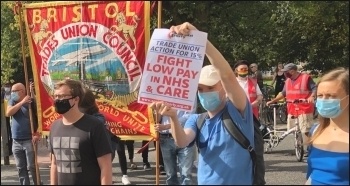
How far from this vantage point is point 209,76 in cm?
355

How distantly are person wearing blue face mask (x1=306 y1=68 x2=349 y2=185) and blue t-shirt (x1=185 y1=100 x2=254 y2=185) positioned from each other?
378 mm

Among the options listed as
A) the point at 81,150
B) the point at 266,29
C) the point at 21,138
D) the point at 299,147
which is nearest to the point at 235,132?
the point at 81,150

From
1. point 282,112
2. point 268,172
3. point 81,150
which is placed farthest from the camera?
point 282,112

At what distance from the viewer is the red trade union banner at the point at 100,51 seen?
5.84 meters

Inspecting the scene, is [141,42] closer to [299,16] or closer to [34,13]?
[34,13]

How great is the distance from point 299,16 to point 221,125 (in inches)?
754

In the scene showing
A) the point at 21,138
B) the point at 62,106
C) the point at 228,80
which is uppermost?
the point at 228,80

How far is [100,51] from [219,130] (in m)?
2.81

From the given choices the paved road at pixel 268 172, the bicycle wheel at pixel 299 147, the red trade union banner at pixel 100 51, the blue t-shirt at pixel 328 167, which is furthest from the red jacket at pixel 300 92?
the blue t-shirt at pixel 328 167

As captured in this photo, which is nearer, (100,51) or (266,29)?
(100,51)

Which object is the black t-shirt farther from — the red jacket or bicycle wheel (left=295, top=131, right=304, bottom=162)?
bicycle wheel (left=295, top=131, right=304, bottom=162)

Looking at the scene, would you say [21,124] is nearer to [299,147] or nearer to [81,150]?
[81,150]

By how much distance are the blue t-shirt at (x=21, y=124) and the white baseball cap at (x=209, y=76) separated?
4.45 m

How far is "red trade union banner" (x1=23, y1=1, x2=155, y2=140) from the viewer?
5844mm
